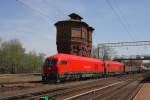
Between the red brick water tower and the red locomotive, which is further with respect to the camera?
the red brick water tower

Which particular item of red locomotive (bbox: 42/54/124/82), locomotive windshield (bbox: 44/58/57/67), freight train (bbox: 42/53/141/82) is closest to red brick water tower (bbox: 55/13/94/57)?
freight train (bbox: 42/53/141/82)

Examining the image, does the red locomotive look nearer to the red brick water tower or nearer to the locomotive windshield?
the locomotive windshield

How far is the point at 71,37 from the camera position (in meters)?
78.7

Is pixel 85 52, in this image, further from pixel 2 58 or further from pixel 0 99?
pixel 0 99

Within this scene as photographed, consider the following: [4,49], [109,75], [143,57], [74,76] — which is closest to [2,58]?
[4,49]

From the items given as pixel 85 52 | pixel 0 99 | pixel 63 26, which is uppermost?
pixel 63 26

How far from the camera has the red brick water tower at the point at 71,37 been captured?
7850cm

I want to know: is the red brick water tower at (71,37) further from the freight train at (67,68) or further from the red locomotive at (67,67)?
the red locomotive at (67,67)

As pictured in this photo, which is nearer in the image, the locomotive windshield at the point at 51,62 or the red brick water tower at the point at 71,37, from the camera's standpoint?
the locomotive windshield at the point at 51,62

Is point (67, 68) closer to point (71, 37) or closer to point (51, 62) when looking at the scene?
point (51, 62)

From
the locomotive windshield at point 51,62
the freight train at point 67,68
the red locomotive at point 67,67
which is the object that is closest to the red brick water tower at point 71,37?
the freight train at point 67,68

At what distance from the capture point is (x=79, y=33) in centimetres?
8094

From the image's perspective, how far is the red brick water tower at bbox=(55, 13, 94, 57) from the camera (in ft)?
258

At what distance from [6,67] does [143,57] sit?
5188cm
